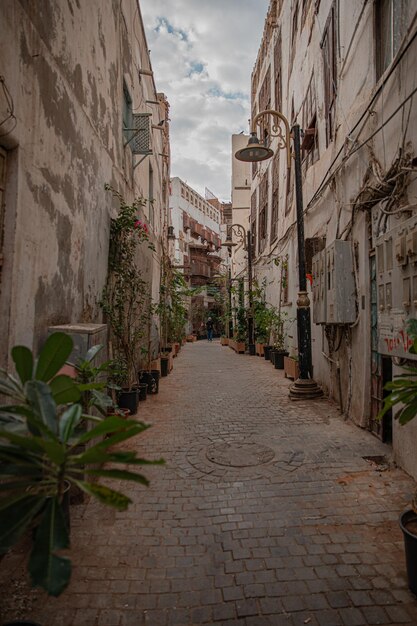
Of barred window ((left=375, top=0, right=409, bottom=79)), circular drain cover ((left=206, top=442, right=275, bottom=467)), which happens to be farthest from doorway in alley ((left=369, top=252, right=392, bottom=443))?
barred window ((left=375, top=0, right=409, bottom=79))

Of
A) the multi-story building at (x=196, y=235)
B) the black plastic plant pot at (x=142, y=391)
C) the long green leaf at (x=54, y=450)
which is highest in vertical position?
the multi-story building at (x=196, y=235)

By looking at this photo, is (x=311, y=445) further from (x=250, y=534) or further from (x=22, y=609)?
(x=22, y=609)

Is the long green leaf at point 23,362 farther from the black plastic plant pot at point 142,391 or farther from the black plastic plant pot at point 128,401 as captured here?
the black plastic plant pot at point 142,391

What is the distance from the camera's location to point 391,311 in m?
3.90

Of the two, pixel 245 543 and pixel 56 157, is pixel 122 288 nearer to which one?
pixel 56 157

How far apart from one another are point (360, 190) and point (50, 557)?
17.6ft

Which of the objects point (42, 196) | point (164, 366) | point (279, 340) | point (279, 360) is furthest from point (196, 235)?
point (42, 196)

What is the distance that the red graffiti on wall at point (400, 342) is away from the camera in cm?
357

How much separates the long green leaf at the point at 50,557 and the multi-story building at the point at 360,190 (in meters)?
3.11

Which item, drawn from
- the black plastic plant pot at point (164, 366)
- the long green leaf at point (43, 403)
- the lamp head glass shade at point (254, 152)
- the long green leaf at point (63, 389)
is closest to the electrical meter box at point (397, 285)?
the long green leaf at point (63, 389)

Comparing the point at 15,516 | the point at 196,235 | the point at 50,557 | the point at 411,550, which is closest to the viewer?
the point at 50,557

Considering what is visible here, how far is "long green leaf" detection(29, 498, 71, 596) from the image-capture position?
1.27 metres

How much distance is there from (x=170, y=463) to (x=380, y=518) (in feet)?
7.10

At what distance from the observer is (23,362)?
1773 millimetres
